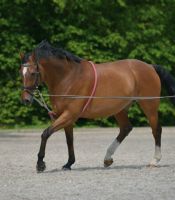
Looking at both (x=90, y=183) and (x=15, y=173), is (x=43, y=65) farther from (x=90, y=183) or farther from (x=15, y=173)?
(x=90, y=183)

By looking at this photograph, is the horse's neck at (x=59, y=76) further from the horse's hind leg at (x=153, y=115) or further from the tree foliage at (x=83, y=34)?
the tree foliage at (x=83, y=34)

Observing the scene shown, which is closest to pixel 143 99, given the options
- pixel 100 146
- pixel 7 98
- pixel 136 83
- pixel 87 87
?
pixel 136 83

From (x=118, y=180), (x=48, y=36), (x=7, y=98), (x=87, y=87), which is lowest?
(x=7, y=98)

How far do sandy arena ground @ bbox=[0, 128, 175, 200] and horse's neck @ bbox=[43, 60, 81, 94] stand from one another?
4.52 ft

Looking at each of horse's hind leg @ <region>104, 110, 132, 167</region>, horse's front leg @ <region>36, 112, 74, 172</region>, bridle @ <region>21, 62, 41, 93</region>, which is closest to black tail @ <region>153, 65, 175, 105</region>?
horse's hind leg @ <region>104, 110, 132, 167</region>

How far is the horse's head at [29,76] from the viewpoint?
38.8 ft

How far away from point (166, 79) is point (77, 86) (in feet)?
6.83

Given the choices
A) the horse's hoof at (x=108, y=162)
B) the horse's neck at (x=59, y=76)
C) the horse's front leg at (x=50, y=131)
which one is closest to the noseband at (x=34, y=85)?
the horse's neck at (x=59, y=76)

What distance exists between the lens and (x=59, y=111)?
11.9 meters

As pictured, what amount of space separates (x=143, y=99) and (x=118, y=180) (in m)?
2.48

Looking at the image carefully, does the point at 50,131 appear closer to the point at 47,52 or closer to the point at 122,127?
the point at 47,52

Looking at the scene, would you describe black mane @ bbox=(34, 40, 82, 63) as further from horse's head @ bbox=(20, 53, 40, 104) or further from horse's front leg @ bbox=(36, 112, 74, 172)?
horse's front leg @ bbox=(36, 112, 74, 172)

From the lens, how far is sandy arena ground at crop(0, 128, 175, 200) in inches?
360

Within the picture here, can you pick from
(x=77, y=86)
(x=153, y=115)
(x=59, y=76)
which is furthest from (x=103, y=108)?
(x=153, y=115)
